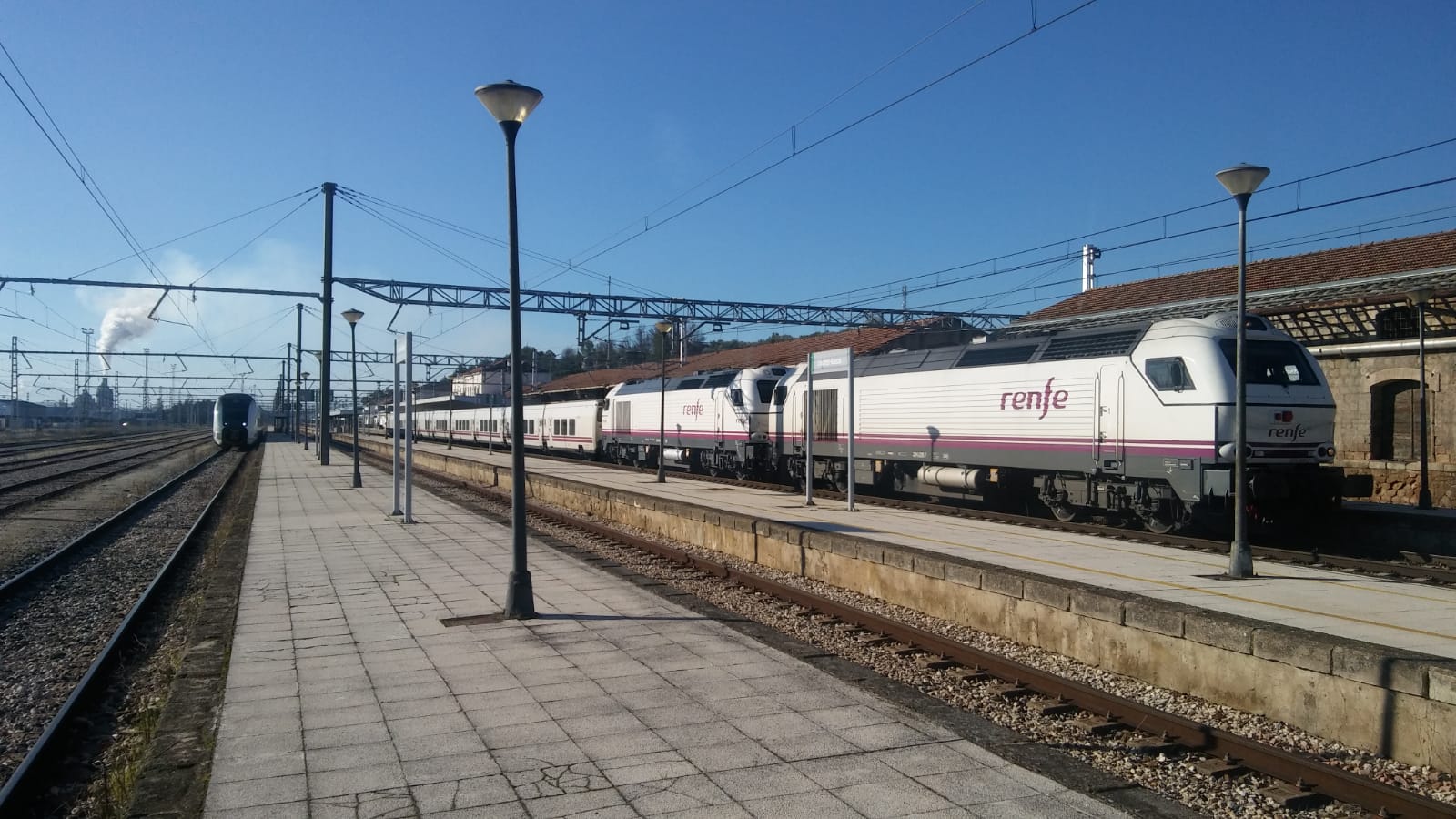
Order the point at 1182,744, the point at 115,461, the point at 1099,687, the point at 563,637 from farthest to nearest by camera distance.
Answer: the point at 115,461 < the point at 563,637 < the point at 1099,687 < the point at 1182,744

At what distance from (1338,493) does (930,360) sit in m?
7.83

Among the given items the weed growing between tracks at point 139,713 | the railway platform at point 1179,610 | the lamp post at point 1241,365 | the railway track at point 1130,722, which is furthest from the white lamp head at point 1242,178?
the weed growing between tracks at point 139,713

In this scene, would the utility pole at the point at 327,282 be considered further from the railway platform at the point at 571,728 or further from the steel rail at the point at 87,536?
the railway platform at the point at 571,728

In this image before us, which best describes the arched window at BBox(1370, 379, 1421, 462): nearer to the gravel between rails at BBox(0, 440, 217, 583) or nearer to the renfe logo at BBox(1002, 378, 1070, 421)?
the renfe logo at BBox(1002, 378, 1070, 421)

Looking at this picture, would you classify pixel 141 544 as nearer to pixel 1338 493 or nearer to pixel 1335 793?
pixel 1335 793

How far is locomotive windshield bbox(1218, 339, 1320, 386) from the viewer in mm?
14234

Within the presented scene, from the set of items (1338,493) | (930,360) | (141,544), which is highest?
(930,360)

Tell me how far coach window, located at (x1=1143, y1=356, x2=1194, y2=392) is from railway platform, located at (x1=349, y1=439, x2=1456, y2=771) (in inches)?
94.9

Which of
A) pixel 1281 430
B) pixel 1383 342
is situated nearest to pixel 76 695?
pixel 1281 430

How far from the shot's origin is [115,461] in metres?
44.1

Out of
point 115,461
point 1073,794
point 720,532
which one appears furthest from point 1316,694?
point 115,461

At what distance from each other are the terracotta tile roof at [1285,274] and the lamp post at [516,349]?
21.5 m

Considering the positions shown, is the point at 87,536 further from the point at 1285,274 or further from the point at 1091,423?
the point at 1285,274

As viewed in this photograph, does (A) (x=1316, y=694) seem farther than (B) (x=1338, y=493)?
No
